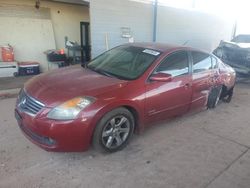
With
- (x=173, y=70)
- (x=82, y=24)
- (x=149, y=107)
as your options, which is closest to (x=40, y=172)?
(x=149, y=107)

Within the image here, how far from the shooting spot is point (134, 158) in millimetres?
3039

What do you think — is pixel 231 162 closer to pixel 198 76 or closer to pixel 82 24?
pixel 198 76

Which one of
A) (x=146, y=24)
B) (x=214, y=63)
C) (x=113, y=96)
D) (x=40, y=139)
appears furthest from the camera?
(x=146, y=24)

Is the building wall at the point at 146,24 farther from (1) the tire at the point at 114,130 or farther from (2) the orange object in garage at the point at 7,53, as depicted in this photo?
(1) the tire at the point at 114,130

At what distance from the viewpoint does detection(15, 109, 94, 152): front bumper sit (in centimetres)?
258

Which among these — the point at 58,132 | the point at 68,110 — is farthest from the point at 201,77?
the point at 58,132

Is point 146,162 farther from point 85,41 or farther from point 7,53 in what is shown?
point 85,41

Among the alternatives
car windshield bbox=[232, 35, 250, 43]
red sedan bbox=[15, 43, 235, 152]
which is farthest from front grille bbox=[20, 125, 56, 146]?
car windshield bbox=[232, 35, 250, 43]

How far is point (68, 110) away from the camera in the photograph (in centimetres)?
262

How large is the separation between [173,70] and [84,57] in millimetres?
6143

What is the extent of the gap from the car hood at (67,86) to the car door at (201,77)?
154cm

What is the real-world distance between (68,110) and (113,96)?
583 mm

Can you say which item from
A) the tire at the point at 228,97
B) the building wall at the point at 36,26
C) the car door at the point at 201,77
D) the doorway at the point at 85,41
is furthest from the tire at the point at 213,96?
the building wall at the point at 36,26

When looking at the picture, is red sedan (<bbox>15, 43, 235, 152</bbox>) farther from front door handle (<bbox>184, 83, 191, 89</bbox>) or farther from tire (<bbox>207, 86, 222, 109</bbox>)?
tire (<bbox>207, 86, 222, 109</bbox>)
